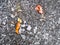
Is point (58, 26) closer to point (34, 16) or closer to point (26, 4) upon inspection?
point (34, 16)

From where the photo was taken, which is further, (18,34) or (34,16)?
(34,16)

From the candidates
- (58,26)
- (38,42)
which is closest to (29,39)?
(38,42)

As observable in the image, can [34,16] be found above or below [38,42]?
above

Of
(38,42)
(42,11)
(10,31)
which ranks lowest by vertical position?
(38,42)

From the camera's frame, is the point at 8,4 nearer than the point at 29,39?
No

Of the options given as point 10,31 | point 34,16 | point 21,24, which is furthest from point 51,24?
point 10,31

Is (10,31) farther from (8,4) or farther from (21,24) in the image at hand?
(8,4)
